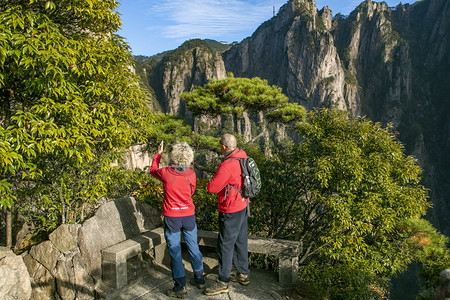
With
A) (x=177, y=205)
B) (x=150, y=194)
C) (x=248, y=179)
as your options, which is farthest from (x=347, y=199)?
(x=150, y=194)

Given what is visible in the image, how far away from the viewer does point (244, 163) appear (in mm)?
2951

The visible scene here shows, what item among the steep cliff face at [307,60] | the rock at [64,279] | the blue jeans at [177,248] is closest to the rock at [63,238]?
the rock at [64,279]

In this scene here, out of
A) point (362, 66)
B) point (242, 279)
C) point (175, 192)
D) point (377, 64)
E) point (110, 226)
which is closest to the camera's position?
point (175, 192)

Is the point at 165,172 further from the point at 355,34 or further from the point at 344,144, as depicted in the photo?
the point at 355,34

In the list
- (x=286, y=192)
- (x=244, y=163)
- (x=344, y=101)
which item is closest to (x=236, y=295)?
(x=244, y=163)

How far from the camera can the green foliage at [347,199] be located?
379 centimetres

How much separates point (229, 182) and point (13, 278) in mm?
2164

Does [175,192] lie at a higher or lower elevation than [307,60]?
lower

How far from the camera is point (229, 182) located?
2.91 metres

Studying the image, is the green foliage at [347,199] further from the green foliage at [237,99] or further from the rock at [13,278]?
the green foliage at [237,99]

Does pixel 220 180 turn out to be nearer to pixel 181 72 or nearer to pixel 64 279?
pixel 64 279

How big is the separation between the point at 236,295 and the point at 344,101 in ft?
365

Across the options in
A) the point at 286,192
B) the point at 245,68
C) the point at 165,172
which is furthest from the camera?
the point at 245,68

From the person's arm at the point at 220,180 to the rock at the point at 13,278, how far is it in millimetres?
1948
